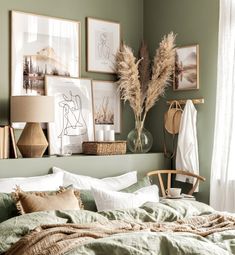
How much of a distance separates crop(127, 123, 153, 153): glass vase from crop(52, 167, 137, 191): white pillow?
19.8 inches

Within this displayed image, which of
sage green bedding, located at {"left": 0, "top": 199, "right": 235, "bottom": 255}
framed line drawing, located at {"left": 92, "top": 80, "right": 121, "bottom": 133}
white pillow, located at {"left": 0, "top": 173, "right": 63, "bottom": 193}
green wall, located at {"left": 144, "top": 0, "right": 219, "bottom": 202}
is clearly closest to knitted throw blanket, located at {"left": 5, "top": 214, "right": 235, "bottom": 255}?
sage green bedding, located at {"left": 0, "top": 199, "right": 235, "bottom": 255}

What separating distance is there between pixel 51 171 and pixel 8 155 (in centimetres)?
38

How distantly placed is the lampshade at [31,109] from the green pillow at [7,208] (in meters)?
0.85

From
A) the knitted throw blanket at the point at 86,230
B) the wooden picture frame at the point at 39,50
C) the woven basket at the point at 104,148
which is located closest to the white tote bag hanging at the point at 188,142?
the woven basket at the point at 104,148

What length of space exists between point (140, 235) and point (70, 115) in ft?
8.11

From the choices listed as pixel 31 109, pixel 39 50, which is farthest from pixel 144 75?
pixel 31 109

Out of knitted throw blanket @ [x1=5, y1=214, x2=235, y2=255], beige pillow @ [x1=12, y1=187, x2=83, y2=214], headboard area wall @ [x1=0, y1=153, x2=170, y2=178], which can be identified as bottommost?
knitted throw blanket @ [x1=5, y1=214, x2=235, y2=255]

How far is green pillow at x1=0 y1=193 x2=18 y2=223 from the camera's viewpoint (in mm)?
3879

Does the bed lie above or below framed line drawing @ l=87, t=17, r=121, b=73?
below

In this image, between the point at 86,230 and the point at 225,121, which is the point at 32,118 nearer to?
the point at 86,230

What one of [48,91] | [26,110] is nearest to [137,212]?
[26,110]

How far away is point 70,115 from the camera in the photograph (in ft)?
17.1

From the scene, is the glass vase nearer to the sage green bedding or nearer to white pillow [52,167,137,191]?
white pillow [52,167,137,191]

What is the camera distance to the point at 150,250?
2.77 meters
